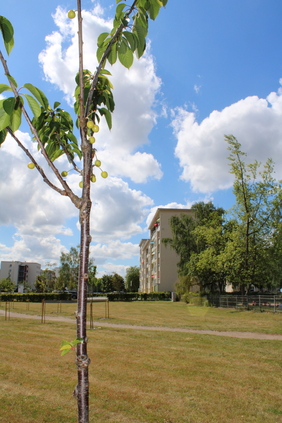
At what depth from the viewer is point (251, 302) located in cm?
3244

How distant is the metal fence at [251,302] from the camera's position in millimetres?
28562

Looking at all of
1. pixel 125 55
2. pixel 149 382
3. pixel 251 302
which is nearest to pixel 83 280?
pixel 125 55

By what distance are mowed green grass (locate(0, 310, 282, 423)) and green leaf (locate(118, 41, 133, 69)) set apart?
548 cm

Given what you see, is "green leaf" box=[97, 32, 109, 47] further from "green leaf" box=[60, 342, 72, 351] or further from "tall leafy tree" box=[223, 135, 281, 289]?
"tall leafy tree" box=[223, 135, 281, 289]

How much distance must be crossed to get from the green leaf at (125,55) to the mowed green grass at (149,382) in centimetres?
548

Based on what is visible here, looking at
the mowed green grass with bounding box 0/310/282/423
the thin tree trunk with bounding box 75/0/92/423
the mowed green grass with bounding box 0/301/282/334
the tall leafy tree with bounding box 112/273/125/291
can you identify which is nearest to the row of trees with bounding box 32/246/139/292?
the tall leafy tree with bounding box 112/273/125/291

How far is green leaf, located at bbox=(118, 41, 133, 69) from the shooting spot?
2.02 m

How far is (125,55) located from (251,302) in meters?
34.0

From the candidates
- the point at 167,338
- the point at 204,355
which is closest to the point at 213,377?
the point at 204,355

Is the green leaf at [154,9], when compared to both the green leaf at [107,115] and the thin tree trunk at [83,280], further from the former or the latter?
the green leaf at [107,115]

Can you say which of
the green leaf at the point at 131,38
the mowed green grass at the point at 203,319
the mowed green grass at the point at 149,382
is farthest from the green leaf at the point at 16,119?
the mowed green grass at the point at 203,319

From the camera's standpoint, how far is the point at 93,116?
2350 millimetres

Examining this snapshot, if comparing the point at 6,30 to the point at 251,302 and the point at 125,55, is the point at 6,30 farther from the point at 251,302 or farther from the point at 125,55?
the point at 251,302

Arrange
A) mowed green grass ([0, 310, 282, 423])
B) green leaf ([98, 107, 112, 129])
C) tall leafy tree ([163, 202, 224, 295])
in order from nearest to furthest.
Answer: green leaf ([98, 107, 112, 129]) < mowed green grass ([0, 310, 282, 423]) < tall leafy tree ([163, 202, 224, 295])
